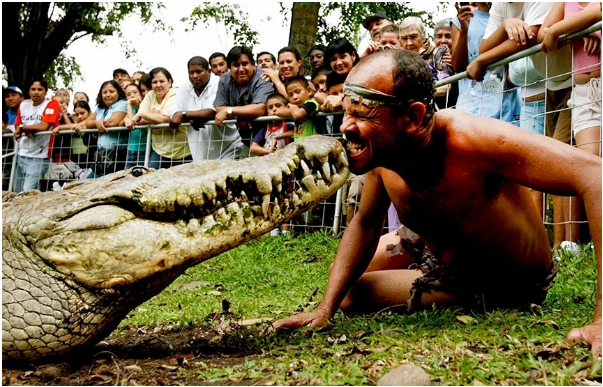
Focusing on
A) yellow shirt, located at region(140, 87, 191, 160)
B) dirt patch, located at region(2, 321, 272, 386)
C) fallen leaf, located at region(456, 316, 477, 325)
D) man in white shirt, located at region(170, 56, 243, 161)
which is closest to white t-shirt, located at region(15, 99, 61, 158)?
yellow shirt, located at region(140, 87, 191, 160)

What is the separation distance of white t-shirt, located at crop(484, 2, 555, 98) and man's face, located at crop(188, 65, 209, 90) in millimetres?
3839

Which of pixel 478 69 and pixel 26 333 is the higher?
pixel 478 69

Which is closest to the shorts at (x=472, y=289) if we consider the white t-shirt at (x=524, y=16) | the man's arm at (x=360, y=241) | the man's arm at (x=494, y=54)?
the man's arm at (x=360, y=241)

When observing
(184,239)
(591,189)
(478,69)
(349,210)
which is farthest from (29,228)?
(349,210)

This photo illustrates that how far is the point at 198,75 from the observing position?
24.3 feet

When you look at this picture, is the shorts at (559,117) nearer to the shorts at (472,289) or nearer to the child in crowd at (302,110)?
the shorts at (472,289)

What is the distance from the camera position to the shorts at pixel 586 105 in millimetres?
4047

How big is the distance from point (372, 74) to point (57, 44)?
16511 millimetres

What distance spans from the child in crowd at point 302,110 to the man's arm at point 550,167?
3.75 meters

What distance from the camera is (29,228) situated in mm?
2395

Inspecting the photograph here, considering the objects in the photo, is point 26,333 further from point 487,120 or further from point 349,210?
point 349,210

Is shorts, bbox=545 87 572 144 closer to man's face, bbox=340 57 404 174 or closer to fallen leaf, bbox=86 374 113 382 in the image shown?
man's face, bbox=340 57 404 174

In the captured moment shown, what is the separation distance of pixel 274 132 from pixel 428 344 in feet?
15.2

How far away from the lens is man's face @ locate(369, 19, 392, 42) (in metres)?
6.37
